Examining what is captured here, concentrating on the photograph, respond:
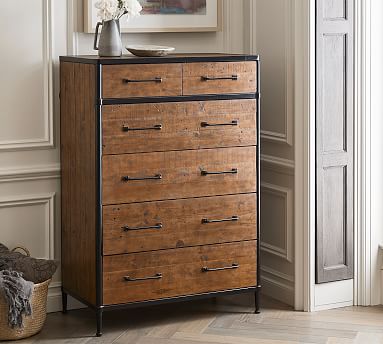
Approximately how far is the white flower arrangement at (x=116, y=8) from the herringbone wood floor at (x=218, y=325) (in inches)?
54.9

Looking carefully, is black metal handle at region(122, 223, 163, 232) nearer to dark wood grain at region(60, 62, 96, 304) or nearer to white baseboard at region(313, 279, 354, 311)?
dark wood grain at region(60, 62, 96, 304)

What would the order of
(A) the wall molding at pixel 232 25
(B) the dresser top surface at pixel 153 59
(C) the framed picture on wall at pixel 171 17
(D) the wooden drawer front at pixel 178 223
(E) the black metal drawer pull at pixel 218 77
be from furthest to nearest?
1. (A) the wall molding at pixel 232 25
2. (C) the framed picture on wall at pixel 171 17
3. (E) the black metal drawer pull at pixel 218 77
4. (D) the wooden drawer front at pixel 178 223
5. (B) the dresser top surface at pixel 153 59

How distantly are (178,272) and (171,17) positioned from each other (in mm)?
1279

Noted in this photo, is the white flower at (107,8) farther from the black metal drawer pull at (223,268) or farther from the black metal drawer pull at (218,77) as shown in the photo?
the black metal drawer pull at (223,268)

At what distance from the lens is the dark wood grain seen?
382 centimetres

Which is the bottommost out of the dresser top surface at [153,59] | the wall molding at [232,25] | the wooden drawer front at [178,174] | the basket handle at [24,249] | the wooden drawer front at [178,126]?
the basket handle at [24,249]

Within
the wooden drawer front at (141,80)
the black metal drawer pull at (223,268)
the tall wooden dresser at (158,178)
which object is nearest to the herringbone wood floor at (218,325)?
the tall wooden dresser at (158,178)

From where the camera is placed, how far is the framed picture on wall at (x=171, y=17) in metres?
4.18

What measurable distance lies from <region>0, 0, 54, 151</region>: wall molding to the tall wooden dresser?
0.06m

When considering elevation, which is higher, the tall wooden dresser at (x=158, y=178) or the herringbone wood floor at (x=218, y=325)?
the tall wooden dresser at (x=158, y=178)

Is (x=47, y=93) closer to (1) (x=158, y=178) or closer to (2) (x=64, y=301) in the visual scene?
(1) (x=158, y=178)

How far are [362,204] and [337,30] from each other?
2.78ft

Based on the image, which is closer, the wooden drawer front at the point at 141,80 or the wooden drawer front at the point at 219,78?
the wooden drawer front at the point at 141,80

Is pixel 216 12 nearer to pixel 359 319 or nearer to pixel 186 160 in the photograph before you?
pixel 186 160
